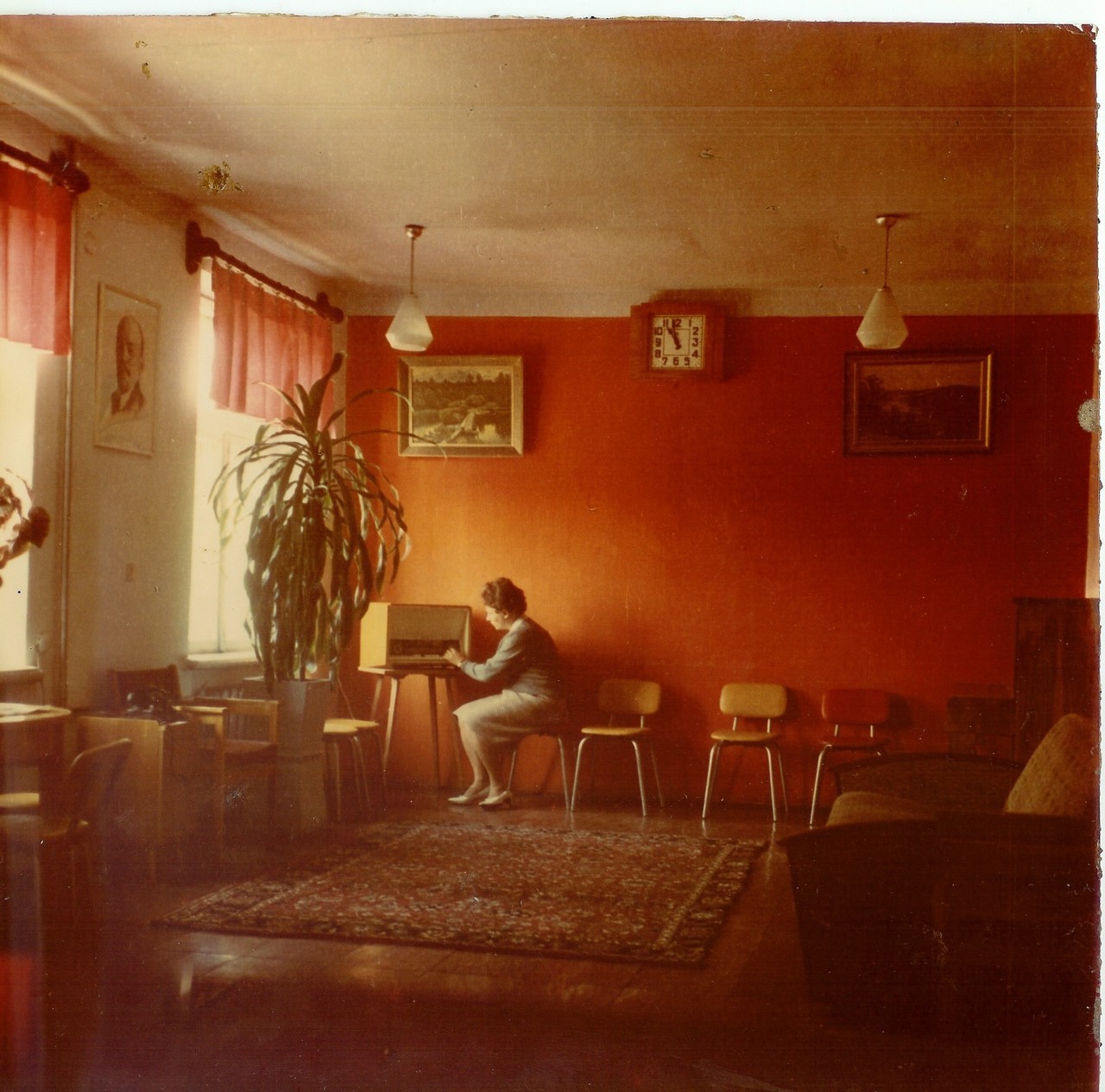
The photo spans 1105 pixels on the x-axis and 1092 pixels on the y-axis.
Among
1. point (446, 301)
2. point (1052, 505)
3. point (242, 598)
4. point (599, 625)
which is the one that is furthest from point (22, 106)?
point (1052, 505)

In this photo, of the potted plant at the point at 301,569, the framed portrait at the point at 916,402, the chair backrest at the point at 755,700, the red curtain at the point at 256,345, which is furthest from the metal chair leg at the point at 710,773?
the red curtain at the point at 256,345

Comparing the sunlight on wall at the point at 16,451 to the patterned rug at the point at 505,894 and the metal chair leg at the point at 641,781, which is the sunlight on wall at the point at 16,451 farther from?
the metal chair leg at the point at 641,781

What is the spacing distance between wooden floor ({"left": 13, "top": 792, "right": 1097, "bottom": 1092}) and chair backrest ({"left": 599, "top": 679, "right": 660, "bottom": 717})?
9.27ft

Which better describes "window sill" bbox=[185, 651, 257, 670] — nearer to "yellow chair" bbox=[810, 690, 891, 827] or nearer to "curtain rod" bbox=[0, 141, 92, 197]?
"curtain rod" bbox=[0, 141, 92, 197]

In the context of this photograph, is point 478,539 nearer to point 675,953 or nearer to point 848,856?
point 675,953

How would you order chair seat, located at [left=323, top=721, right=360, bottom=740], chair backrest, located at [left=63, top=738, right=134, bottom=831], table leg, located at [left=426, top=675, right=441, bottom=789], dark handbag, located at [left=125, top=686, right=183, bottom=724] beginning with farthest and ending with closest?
table leg, located at [left=426, top=675, right=441, bottom=789] < chair seat, located at [left=323, top=721, right=360, bottom=740] < dark handbag, located at [left=125, top=686, right=183, bottom=724] < chair backrest, located at [left=63, top=738, right=134, bottom=831]

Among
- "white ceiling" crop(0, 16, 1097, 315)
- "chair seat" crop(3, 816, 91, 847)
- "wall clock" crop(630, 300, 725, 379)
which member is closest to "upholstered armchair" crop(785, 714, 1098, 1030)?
"white ceiling" crop(0, 16, 1097, 315)

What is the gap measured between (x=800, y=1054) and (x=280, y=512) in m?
3.57

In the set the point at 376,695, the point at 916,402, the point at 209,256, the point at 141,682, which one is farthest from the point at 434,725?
the point at 916,402

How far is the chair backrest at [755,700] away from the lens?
22.0 ft

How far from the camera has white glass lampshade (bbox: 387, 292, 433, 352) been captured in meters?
5.58

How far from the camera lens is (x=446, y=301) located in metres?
7.33

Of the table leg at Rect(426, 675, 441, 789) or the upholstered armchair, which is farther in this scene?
the table leg at Rect(426, 675, 441, 789)

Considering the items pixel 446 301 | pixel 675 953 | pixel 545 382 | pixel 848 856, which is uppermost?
pixel 446 301
